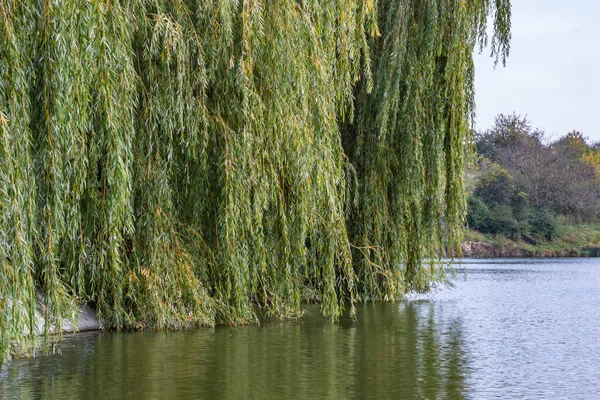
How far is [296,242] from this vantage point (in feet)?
32.3

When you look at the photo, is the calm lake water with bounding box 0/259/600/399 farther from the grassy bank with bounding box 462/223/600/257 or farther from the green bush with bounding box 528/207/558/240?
the green bush with bounding box 528/207/558/240

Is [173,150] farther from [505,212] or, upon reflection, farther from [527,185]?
[527,185]

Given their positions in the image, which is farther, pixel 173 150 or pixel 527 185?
pixel 527 185

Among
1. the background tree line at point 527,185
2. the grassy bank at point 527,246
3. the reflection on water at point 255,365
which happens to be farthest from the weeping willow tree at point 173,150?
the background tree line at point 527,185

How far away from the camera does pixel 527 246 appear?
4256 cm

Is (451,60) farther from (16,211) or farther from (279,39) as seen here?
(16,211)

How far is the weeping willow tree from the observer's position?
22.9 ft

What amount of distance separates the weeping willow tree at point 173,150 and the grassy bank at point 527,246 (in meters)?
31.2

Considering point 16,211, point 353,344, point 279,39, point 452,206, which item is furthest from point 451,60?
point 16,211

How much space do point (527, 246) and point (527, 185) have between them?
13.0 feet

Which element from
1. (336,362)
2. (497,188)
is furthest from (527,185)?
(336,362)

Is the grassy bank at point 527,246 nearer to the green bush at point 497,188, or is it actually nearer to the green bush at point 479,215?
the green bush at point 479,215

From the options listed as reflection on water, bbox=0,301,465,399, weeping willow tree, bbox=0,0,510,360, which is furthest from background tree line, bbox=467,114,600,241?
reflection on water, bbox=0,301,465,399

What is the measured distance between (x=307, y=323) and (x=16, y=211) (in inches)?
201
